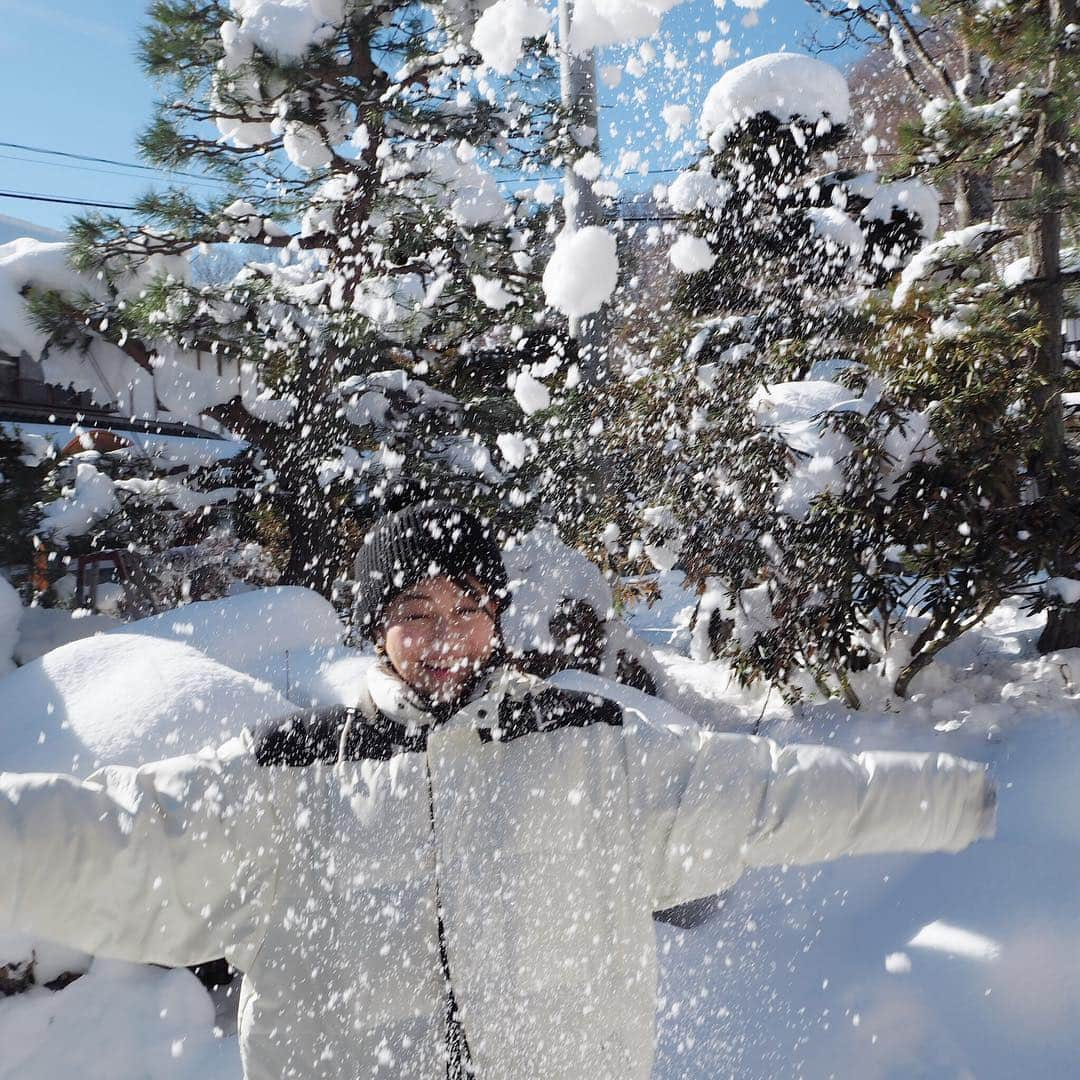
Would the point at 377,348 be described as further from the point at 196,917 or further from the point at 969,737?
the point at 196,917

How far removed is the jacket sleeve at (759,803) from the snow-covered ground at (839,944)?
2.59ft


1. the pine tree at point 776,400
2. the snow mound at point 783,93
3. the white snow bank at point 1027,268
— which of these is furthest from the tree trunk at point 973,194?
the white snow bank at point 1027,268

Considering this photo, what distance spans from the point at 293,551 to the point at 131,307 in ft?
6.40

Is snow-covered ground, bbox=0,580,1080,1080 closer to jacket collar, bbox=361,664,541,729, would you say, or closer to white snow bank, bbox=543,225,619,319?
jacket collar, bbox=361,664,541,729

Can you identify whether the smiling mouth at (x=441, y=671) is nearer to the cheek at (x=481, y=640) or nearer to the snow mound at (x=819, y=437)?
the cheek at (x=481, y=640)

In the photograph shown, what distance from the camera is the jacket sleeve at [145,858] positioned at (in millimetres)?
987

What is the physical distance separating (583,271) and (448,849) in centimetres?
339

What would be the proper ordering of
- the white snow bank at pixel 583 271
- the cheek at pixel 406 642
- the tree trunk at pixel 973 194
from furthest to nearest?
the tree trunk at pixel 973 194, the white snow bank at pixel 583 271, the cheek at pixel 406 642

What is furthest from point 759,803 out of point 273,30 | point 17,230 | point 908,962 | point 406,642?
point 17,230

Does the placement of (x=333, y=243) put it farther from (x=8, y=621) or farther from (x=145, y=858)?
(x=145, y=858)

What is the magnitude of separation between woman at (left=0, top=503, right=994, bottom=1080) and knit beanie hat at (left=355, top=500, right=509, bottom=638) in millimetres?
40

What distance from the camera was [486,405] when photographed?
5.46 meters

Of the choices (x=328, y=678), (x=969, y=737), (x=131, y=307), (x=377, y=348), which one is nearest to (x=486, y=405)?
(x=377, y=348)

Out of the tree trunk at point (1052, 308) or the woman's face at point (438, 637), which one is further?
the tree trunk at point (1052, 308)
